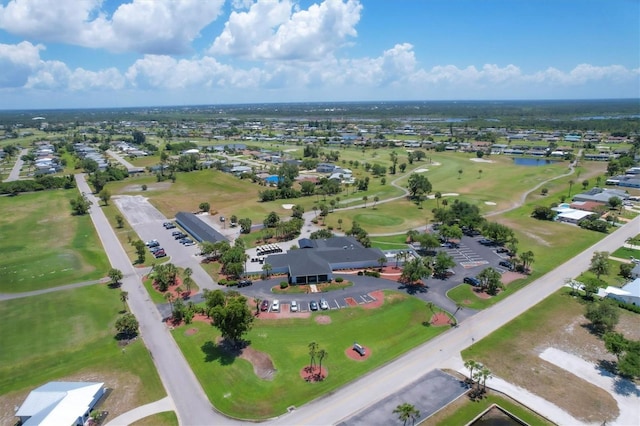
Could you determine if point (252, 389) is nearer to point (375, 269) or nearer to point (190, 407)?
point (190, 407)

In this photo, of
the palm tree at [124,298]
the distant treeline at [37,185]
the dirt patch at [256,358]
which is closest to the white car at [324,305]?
the dirt patch at [256,358]

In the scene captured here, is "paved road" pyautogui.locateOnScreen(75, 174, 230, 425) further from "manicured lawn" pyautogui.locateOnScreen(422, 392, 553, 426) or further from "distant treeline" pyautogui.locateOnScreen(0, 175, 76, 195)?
"distant treeline" pyautogui.locateOnScreen(0, 175, 76, 195)

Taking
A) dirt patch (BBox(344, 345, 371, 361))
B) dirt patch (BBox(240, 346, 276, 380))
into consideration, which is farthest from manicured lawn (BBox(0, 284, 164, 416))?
dirt patch (BBox(344, 345, 371, 361))

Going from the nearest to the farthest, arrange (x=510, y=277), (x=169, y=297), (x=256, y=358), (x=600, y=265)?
1. (x=256, y=358)
2. (x=169, y=297)
3. (x=600, y=265)
4. (x=510, y=277)

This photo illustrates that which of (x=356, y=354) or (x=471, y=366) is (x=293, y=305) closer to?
(x=356, y=354)

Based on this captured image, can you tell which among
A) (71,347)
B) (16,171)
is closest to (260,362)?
(71,347)
